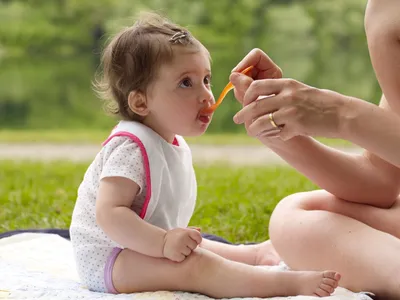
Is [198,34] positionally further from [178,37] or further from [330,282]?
[330,282]

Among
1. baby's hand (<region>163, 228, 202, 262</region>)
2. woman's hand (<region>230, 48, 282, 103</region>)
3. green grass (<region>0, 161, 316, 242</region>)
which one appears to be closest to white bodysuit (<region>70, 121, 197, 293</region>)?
baby's hand (<region>163, 228, 202, 262</region>)

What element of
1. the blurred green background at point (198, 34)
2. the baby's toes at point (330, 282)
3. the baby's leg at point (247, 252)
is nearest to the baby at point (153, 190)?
the baby's toes at point (330, 282)

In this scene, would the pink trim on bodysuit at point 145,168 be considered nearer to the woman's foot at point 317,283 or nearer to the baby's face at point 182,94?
the baby's face at point 182,94

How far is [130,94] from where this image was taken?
172cm

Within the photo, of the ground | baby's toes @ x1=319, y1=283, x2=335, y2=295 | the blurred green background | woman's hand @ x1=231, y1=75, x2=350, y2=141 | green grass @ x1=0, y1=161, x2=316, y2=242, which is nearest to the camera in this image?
woman's hand @ x1=231, y1=75, x2=350, y2=141

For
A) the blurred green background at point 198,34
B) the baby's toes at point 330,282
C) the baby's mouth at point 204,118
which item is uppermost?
the baby's mouth at point 204,118

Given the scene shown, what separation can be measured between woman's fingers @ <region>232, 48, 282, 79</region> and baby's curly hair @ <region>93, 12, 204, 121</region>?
0.12 metres

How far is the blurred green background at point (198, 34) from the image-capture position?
27.3ft

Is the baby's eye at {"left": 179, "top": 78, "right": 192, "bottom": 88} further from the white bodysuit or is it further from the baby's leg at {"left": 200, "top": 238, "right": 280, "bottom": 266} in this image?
the baby's leg at {"left": 200, "top": 238, "right": 280, "bottom": 266}

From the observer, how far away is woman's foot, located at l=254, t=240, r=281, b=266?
1.98 meters

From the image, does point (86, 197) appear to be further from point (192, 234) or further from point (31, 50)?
point (31, 50)

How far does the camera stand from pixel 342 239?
5.47 feet

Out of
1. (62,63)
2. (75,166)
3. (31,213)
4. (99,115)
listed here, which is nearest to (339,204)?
(31,213)

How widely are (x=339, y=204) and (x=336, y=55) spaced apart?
7.16m
